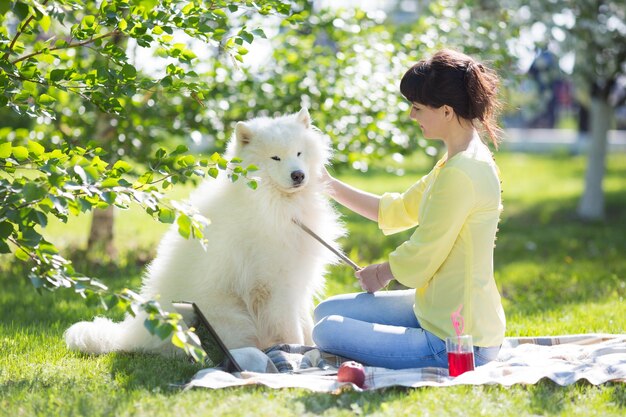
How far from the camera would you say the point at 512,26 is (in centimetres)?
822

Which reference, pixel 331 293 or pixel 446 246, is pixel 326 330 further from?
pixel 331 293

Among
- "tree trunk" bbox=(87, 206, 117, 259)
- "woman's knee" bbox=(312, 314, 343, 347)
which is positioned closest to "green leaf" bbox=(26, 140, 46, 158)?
"woman's knee" bbox=(312, 314, 343, 347)

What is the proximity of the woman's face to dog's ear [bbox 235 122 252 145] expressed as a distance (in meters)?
0.93

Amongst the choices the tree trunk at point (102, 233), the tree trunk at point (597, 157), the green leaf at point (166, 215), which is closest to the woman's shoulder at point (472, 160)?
the green leaf at point (166, 215)

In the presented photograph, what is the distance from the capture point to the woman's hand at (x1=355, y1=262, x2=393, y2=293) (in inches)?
155

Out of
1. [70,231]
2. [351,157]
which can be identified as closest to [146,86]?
[351,157]

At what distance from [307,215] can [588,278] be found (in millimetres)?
4186

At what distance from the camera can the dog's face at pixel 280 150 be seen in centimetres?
424

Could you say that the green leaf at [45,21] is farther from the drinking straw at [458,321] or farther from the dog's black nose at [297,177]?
the drinking straw at [458,321]

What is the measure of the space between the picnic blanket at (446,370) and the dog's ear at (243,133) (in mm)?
1129

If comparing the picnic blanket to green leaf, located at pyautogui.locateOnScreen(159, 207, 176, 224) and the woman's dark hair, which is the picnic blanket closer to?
green leaf, located at pyautogui.locateOnScreen(159, 207, 176, 224)

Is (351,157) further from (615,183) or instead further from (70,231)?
(615,183)

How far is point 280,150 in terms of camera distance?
14.0ft

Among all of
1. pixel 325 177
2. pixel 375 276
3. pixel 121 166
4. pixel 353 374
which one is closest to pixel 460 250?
pixel 375 276
